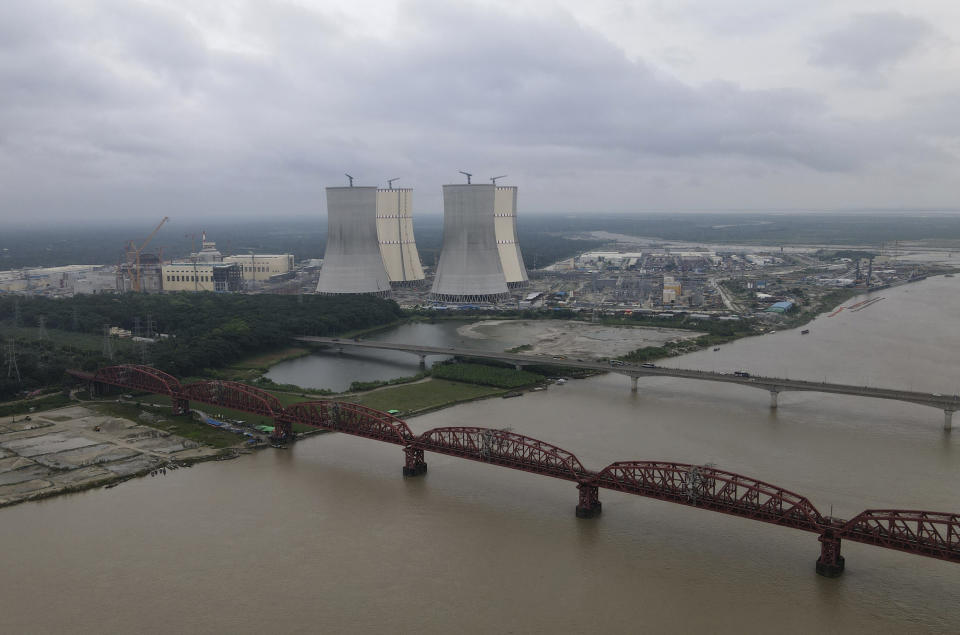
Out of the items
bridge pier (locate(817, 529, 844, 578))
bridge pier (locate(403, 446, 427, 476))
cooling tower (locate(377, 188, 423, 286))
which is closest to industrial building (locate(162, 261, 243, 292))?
cooling tower (locate(377, 188, 423, 286))

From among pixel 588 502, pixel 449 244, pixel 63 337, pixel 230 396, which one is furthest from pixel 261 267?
pixel 588 502

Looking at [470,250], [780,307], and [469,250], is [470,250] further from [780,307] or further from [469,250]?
[780,307]

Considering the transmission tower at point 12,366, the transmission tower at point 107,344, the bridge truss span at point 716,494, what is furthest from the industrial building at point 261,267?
the bridge truss span at point 716,494

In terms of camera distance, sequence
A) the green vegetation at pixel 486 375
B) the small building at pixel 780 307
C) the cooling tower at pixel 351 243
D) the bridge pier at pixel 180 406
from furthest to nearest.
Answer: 1. the cooling tower at pixel 351 243
2. the small building at pixel 780 307
3. the green vegetation at pixel 486 375
4. the bridge pier at pixel 180 406

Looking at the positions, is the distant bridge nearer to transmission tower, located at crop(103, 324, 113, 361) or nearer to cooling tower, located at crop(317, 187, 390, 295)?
transmission tower, located at crop(103, 324, 113, 361)

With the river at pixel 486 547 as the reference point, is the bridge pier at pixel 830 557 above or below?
above

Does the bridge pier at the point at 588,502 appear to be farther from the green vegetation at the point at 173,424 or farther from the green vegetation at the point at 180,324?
the green vegetation at the point at 180,324
